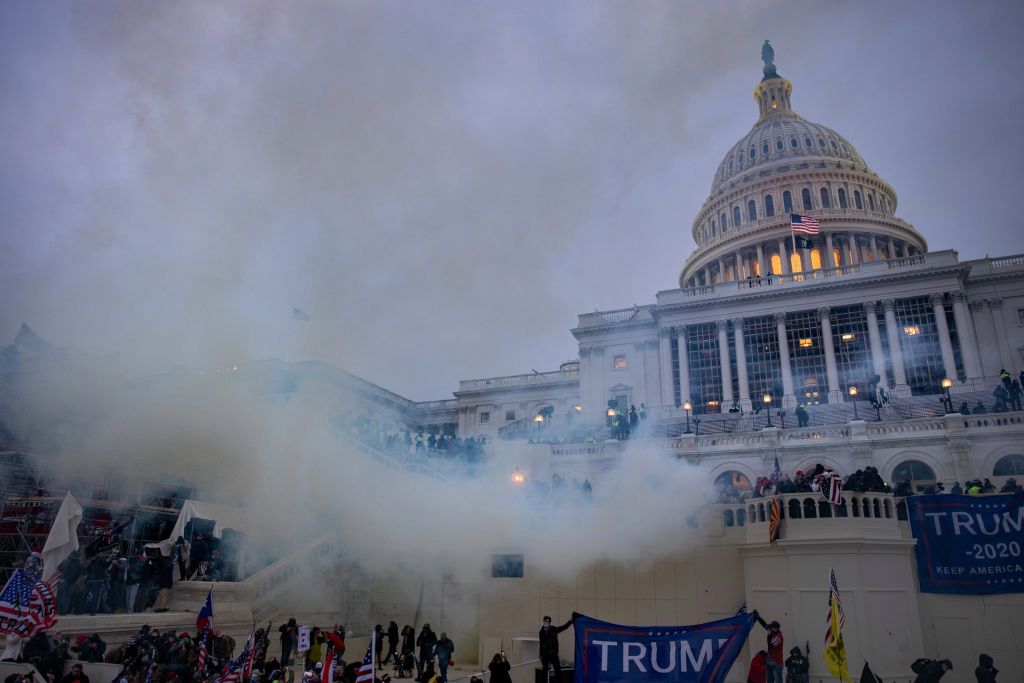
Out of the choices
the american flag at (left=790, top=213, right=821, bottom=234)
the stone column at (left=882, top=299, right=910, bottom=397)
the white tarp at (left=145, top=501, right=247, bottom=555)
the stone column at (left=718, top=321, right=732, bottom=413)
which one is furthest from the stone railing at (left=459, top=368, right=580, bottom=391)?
the white tarp at (left=145, top=501, right=247, bottom=555)

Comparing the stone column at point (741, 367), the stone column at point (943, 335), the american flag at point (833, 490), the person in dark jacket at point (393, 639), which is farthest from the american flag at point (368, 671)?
the stone column at point (943, 335)

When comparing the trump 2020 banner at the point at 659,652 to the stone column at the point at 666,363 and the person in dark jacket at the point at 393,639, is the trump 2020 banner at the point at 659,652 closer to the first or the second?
the person in dark jacket at the point at 393,639

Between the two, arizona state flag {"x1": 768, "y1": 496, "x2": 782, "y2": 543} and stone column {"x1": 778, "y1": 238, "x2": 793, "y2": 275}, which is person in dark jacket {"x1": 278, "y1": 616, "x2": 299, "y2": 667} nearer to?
arizona state flag {"x1": 768, "y1": 496, "x2": 782, "y2": 543}

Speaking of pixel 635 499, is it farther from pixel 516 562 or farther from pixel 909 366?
pixel 909 366

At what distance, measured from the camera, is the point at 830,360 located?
44.8 m

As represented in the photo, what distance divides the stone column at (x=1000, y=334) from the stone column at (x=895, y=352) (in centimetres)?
587

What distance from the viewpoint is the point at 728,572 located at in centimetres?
1714

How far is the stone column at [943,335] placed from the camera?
4225cm

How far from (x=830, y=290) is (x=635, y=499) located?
106 ft

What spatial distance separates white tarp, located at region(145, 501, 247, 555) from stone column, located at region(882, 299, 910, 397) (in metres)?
37.4

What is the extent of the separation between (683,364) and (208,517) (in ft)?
115

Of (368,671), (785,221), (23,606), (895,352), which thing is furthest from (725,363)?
(23,606)

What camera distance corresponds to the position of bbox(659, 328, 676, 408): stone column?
157ft

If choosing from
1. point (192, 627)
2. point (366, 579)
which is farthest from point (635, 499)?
point (192, 627)
